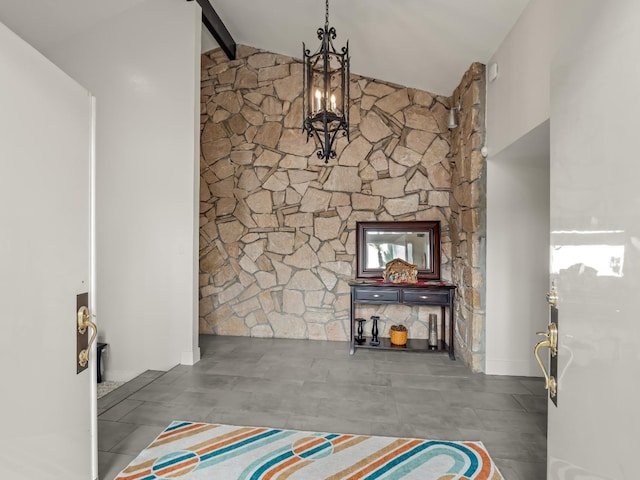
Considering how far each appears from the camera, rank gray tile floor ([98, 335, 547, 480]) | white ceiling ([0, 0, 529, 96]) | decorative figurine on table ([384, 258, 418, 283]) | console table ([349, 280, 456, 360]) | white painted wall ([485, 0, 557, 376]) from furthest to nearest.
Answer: decorative figurine on table ([384, 258, 418, 283]), console table ([349, 280, 456, 360]), white painted wall ([485, 0, 557, 376]), white ceiling ([0, 0, 529, 96]), gray tile floor ([98, 335, 547, 480])

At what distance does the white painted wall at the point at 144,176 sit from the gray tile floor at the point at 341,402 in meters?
0.52

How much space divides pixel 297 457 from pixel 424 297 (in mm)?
2229

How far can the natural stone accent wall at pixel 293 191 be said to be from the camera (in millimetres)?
4293

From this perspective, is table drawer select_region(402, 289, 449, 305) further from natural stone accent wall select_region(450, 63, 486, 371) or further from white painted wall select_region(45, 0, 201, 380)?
white painted wall select_region(45, 0, 201, 380)

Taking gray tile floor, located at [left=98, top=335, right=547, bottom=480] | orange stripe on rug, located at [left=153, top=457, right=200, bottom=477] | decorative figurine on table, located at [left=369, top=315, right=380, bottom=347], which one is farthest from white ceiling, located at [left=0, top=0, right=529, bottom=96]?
orange stripe on rug, located at [left=153, top=457, right=200, bottom=477]

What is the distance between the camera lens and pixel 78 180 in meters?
1.49

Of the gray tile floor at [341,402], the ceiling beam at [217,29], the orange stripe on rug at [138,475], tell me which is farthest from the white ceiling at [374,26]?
the orange stripe on rug at [138,475]

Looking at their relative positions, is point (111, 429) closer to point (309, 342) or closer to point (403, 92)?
point (309, 342)

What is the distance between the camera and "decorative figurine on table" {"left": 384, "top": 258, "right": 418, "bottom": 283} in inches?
156

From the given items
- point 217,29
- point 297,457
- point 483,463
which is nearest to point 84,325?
point 297,457

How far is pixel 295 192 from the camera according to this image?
448 centimetres

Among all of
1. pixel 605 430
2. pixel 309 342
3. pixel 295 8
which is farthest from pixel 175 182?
pixel 605 430

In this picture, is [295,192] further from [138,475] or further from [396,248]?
Answer: [138,475]

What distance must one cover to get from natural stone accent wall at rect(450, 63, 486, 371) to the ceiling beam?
2.76m
